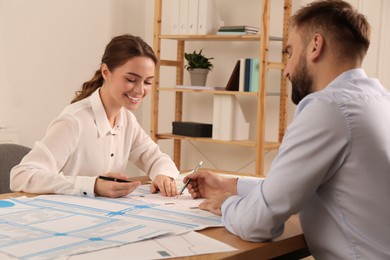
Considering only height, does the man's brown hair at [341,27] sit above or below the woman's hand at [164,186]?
above

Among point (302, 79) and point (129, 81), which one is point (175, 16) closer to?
point (129, 81)

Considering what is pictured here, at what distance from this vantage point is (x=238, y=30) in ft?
12.7

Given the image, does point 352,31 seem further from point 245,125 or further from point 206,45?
point 206,45

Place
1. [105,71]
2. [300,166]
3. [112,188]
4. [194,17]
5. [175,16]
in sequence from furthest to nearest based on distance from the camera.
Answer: [175,16]
[194,17]
[105,71]
[112,188]
[300,166]

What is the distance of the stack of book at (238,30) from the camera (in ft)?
12.5

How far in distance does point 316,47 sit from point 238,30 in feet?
7.91

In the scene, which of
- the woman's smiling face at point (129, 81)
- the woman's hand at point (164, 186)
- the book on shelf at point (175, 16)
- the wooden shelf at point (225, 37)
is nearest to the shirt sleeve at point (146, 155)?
the woman's smiling face at point (129, 81)

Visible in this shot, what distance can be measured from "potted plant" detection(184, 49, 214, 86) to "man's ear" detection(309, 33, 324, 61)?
268cm

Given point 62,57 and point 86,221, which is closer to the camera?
point 86,221

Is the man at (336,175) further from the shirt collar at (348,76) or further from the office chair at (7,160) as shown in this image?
the office chair at (7,160)

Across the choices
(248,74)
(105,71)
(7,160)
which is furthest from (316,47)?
(248,74)

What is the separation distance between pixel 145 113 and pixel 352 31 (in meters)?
3.50

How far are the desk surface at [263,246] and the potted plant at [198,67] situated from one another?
268 cm

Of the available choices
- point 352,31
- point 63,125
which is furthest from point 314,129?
point 63,125
